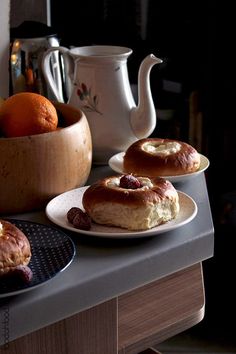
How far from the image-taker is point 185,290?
96 centimetres

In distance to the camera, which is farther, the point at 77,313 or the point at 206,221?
the point at 206,221

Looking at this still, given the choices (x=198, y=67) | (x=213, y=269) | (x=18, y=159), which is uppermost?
(x=18, y=159)

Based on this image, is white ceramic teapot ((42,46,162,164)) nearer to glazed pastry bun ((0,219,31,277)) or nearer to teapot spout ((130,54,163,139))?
teapot spout ((130,54,163,139))

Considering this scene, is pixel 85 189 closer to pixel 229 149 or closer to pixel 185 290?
pixel 185 290

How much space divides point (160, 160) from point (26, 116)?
8.6 inches

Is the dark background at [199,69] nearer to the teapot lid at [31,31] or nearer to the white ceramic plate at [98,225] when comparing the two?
the teapot lid at [31,31]

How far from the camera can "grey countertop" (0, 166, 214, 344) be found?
0.77 m

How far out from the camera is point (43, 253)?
0.84m

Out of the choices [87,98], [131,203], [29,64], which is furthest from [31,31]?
[131,203]

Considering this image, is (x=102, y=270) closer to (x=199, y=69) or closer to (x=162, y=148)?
(x=162, y=148)

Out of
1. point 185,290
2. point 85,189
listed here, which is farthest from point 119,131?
point 185,290

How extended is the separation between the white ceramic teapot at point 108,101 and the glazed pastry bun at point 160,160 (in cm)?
9

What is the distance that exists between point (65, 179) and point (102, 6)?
1.17 meters

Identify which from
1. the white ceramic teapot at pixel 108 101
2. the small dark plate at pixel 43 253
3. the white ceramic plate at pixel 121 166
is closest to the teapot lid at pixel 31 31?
the white ceramic teapot at pixel 108 101
